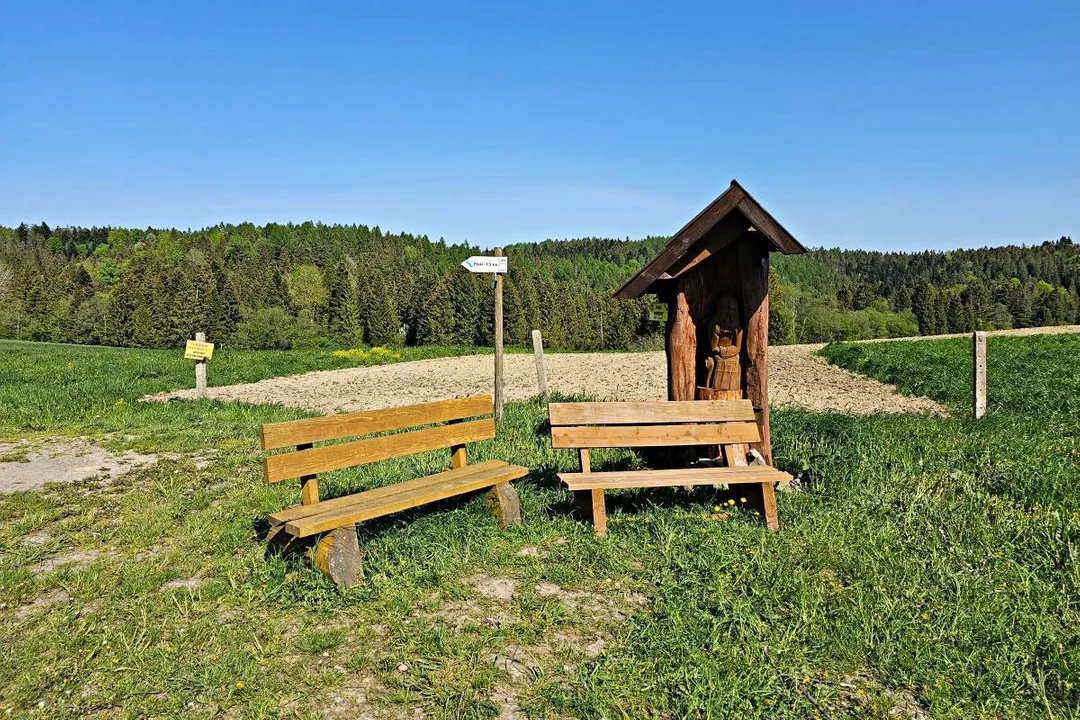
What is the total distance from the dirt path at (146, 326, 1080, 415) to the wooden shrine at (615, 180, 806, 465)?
5.65 m

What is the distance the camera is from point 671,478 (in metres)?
5.20

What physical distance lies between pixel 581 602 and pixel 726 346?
362cm

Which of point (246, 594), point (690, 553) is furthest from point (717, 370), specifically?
point (246, 594)

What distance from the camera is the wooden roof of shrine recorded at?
6.04 metres

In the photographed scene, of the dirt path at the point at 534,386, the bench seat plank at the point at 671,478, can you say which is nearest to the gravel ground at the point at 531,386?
the dirt path at the point at 534,386

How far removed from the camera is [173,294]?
61938 millimetres

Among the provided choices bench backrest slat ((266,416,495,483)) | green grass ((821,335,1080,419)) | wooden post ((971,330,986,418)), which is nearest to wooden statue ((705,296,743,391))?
bench backrest slat ((266,416,495,483))

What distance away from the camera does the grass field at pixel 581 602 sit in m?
3.09

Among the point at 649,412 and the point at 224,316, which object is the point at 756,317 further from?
the point at 224,316

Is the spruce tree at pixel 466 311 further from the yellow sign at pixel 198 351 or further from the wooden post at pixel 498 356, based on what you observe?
the wooden post at pixel 498 356

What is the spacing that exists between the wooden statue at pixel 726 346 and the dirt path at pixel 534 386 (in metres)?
5.63

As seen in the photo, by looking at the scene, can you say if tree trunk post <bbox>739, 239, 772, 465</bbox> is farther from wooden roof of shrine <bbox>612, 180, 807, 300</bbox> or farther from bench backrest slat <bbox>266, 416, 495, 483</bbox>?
bench backrest slat <bbox>266, 416, 495, 483</bbox>

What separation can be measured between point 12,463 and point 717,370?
8538mm

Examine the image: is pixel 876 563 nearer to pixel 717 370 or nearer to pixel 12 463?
pixel 717 370
